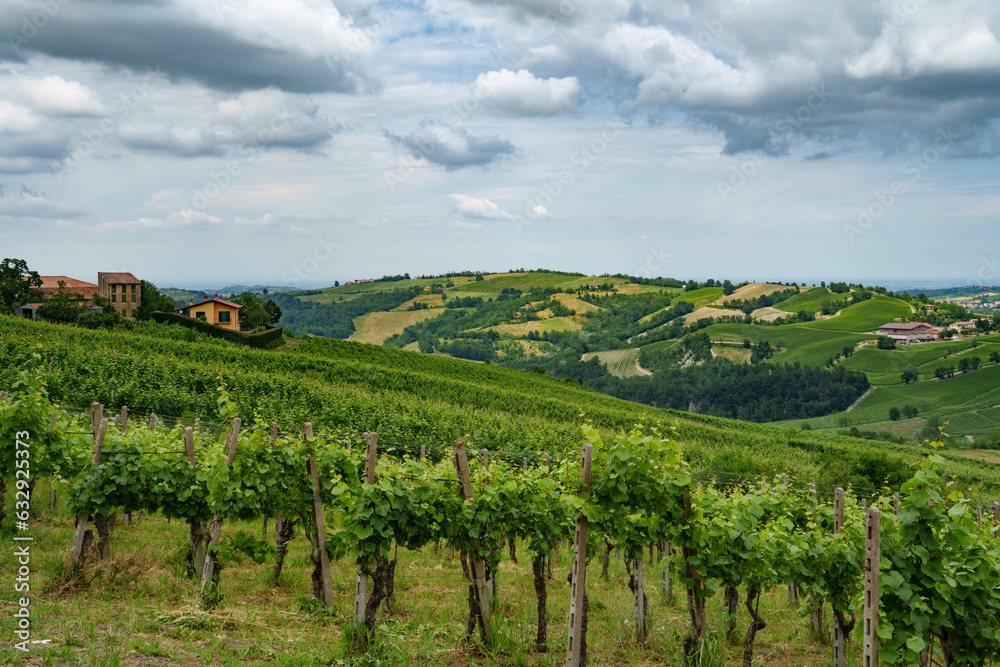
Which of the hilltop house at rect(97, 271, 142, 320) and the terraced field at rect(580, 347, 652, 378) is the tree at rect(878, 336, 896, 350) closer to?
the terraced field at rect(580, 347, 652, 378)

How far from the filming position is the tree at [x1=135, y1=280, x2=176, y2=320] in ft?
177

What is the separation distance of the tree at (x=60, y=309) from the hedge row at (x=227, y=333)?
22.1 ft

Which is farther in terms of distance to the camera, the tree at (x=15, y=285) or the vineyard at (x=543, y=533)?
the tree at (x=15, y=285)

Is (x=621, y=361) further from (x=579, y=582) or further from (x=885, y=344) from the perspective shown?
(x=579, y=582)

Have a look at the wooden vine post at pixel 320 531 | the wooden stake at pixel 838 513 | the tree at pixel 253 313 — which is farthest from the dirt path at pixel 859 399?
the wooden vine post at pixel 320 531

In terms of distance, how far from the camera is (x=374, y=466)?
677 cm

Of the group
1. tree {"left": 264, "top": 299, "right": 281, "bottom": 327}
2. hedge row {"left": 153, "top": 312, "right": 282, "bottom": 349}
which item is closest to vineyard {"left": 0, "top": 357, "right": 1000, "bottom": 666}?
hedge row {"left": 153, "top": 312, "right": 282, "bottom": 349}

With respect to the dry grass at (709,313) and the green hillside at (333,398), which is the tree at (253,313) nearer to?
the green hillside at (333,398)

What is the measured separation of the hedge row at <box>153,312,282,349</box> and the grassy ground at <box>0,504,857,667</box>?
120 feet

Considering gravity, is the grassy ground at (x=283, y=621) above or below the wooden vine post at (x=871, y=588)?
below

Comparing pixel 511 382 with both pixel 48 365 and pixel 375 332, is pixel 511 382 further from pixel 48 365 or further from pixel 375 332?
pixel 375 332

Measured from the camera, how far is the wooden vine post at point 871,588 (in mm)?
5012

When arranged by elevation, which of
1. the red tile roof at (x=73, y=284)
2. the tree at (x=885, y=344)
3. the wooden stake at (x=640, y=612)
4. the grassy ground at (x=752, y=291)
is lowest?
the tree at (x=885, y=344)

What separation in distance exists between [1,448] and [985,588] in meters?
11.5
